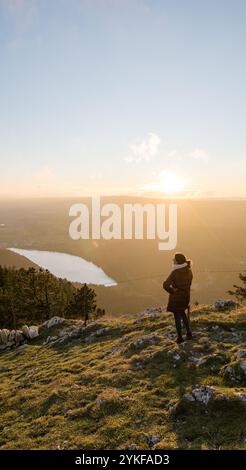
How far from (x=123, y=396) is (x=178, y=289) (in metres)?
5.28

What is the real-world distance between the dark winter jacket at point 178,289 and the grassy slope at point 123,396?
197 cm

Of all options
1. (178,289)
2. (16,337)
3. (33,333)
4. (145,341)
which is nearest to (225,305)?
(145,341)

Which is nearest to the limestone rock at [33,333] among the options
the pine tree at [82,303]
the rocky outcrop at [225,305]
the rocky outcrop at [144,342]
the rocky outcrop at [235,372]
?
the rocky outcrop at [144,342]

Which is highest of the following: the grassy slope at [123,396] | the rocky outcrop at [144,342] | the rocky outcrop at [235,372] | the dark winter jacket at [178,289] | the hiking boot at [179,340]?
the dark winter jacket at [178,289]

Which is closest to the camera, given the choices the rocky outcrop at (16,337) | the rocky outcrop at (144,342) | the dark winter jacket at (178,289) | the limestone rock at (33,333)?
the dark winter jacket at (178,289)

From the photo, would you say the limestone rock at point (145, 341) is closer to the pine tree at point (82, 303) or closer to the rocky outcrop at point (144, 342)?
the rocky outcrop at point (144, 342)

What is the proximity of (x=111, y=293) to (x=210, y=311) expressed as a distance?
181 metres

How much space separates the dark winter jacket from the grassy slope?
1969 millimetres

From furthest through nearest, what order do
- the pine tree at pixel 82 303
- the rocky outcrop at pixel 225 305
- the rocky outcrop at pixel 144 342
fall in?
the pine tree at pixel 82 303
the rocky outcrop at pixel 225 305
the rocky outcrop at pixel 144 342

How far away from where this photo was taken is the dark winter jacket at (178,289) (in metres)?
15.4

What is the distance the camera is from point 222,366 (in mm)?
13602

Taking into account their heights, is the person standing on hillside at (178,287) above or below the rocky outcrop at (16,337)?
above

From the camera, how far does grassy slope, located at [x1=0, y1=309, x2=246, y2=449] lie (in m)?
10.1

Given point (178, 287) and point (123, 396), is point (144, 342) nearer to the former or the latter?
point (178, 287)
